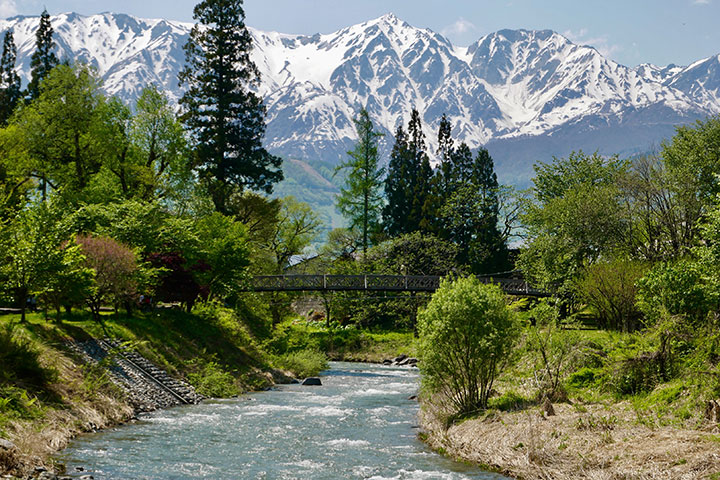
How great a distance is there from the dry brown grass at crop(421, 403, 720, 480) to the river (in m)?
0.90

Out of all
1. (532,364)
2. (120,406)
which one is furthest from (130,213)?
(532,364)

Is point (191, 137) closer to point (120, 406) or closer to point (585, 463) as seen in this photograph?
point (120, 406)

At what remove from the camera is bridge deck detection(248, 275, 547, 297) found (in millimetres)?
57594

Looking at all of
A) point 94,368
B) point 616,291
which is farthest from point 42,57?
point 616,291

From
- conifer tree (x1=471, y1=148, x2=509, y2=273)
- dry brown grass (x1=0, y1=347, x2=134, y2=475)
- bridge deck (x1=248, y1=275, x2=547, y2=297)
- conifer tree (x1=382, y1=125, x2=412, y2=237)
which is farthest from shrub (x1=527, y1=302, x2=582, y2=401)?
conifer tree (x1=382, y1=125, x2=412, y2=237)

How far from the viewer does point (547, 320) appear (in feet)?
93.2

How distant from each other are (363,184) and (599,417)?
59.5m

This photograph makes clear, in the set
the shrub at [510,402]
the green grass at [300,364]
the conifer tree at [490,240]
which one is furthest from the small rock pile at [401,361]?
the shrub at [510,402]

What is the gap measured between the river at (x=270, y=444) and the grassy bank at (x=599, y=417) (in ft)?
4.00

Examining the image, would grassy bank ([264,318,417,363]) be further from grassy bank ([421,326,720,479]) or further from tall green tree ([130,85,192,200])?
grassy bank ([421,326,720,479])

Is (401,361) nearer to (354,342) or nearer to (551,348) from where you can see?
(354,342)

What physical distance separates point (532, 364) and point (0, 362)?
20723mm

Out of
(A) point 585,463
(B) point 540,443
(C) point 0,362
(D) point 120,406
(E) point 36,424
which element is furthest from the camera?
(D) point 120,406

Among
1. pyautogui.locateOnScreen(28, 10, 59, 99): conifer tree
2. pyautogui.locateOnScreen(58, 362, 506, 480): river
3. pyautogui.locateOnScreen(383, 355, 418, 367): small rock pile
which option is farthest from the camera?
pyautogui.locateOnScreen(28, 10, 59, 99): conifer tree
